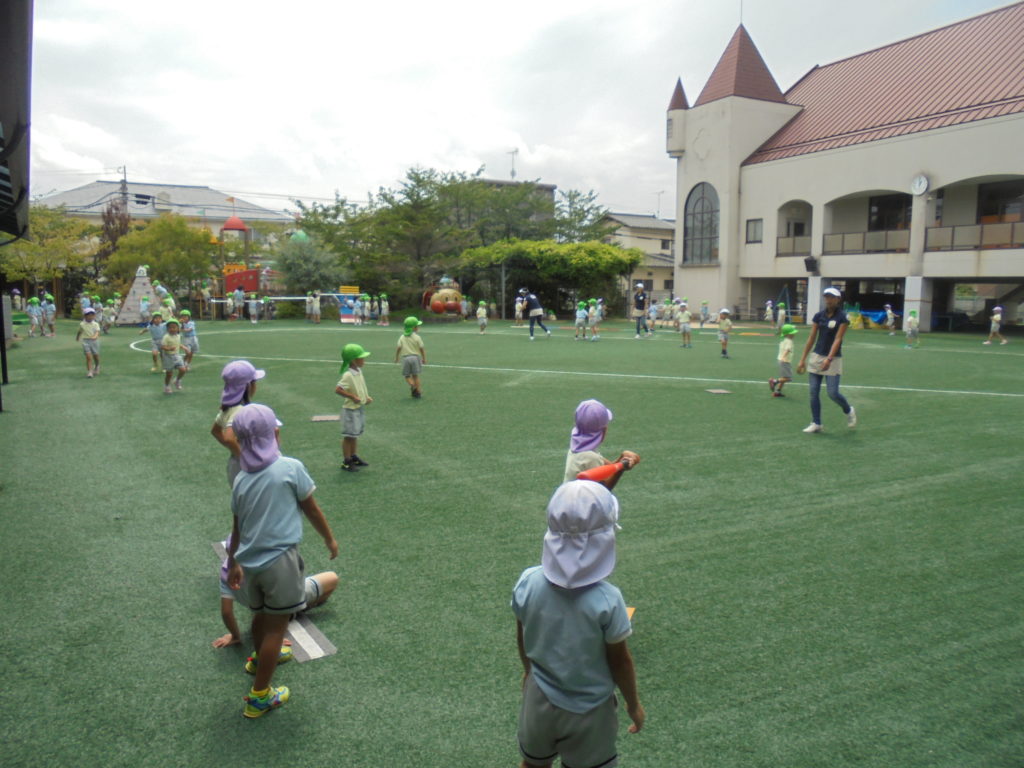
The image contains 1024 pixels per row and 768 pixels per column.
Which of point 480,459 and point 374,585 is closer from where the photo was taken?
point 374,585

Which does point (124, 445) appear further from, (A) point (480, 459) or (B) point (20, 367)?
(B) point (20, 367)

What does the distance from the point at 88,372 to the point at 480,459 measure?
11.9 meters

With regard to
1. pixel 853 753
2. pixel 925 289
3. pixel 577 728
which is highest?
pixel 925 289

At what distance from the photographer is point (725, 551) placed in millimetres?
5680

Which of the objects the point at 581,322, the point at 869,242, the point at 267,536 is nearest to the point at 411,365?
the point at 267,536

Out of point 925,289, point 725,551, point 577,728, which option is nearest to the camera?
point 577,728

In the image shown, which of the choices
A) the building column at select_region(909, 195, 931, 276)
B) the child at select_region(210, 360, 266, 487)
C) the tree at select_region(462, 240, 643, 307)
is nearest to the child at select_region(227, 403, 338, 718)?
the child at select_region(210, 360, 266, 487)

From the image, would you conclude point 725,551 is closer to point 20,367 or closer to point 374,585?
point 374,585

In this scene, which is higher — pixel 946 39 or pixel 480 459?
pixel 946 39

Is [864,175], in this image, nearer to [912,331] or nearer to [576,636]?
[912,331]

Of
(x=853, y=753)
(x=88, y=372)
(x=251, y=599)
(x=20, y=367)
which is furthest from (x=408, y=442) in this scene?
(x=20, y=367)

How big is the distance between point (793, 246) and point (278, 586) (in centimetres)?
3765

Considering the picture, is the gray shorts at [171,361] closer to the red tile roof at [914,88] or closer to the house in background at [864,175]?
the house in background at [864,175]

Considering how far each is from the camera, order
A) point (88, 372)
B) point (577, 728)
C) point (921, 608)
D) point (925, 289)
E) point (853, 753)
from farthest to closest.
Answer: point (925, 289)
point (88, 372)
point (921, 608)
point (853, 753)
point (577, 728)
